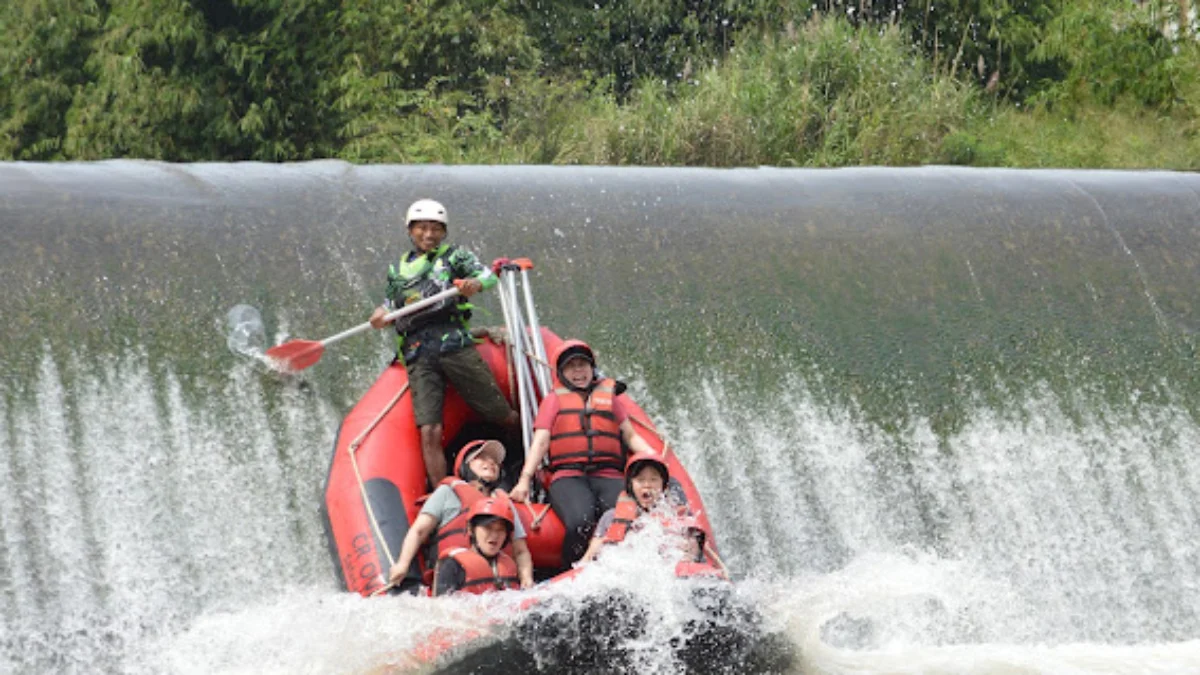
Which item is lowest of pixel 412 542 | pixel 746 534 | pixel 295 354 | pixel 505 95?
pixel 746 534

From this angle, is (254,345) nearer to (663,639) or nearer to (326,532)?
(326,532)

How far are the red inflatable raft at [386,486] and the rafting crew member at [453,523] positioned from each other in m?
0.08

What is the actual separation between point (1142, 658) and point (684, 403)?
2.34 meters

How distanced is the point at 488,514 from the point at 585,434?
764 millimetres

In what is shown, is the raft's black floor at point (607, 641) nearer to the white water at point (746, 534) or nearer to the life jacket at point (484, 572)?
the white water at point (746, 534)

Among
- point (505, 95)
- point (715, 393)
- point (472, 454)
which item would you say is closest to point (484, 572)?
point (472, 454)

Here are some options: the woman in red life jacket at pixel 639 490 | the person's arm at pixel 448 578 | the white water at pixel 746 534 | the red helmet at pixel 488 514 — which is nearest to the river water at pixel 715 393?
the white water at pixel 746 534

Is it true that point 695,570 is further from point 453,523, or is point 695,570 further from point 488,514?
point 453,523

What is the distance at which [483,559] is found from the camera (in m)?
6.38

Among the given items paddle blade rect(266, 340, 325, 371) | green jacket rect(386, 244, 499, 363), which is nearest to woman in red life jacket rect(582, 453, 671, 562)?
green jacket rect(386, 244, 499, 363)

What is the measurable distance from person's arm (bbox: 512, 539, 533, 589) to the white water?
1.34 feet

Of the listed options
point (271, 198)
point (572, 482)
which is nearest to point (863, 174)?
point (271, 198)

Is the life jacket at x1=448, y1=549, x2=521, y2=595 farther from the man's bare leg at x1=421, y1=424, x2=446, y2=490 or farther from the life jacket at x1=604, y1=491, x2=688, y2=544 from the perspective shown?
the man's bare leg at x1=421, y1=424, x2=446, y2=490

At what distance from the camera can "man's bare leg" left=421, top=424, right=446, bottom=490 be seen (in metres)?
7.19
